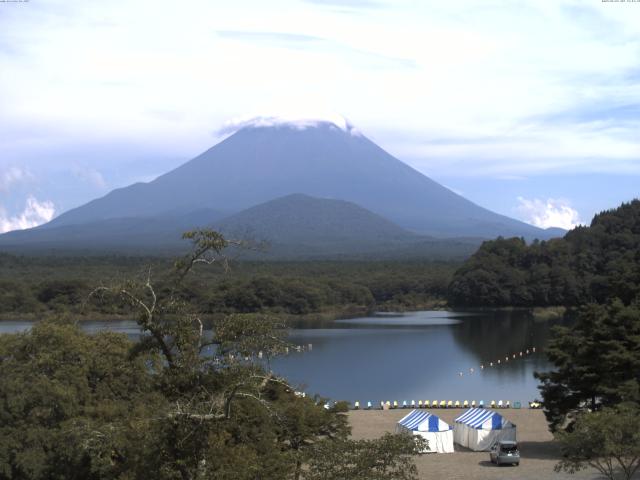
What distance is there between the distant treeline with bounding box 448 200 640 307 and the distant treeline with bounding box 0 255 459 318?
4355mm

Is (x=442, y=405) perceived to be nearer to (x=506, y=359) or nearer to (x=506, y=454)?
(x=506, y=454)

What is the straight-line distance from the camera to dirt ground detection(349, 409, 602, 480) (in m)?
16.8

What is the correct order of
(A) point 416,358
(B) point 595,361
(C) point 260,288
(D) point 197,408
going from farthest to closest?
(C) point 260,288 → (A) point 416,358 → (B) point 595,361 → (D) point 197,408

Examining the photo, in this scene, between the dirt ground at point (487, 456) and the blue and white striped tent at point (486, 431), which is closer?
the dirt ground at point (487, 456)

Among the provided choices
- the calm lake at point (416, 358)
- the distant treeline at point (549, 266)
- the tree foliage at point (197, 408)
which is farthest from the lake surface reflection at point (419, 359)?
the tree foliage at point (197, 408)

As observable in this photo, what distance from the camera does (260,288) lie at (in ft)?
205

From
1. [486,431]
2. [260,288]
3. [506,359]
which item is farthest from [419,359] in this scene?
[260,288]

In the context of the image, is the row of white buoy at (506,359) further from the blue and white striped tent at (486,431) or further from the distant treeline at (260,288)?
the blue and white striped tent at (486,431)

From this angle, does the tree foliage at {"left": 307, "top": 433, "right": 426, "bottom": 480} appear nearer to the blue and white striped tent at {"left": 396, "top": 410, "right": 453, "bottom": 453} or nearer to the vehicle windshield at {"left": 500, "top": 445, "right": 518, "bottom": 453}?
the vehicle windshield at {"left": 500, "top": 445, "right": 518, "bottom": 453}

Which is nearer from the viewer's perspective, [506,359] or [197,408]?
[197,408]

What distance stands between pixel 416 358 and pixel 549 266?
31.3 meters

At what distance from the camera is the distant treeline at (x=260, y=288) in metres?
59.6

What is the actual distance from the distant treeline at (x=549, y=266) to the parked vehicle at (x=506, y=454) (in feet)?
146

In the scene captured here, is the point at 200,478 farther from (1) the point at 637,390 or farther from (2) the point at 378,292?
(2) the point at 378,292
